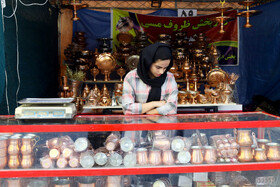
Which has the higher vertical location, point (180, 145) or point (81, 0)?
point (81, 0)

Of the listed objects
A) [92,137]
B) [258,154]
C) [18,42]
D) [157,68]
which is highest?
[18,42]

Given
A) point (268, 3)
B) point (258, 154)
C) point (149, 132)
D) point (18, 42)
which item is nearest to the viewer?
point (149, 132)

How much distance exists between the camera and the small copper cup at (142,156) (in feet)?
5.39

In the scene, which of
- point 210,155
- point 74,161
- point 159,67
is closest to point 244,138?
point 210,155

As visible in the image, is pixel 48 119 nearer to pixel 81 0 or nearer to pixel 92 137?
pixel 92 137

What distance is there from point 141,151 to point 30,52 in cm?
267

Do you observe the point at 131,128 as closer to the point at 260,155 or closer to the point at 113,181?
the point at 113,181

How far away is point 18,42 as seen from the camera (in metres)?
3.21

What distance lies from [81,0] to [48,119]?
4.35m

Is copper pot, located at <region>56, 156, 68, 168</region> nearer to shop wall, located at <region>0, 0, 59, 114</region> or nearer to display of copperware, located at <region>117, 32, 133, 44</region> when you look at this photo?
shop wall, located at <region>0, 0, 59, 114</region>

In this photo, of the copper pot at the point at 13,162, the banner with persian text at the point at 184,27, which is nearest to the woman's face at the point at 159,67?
the copper pot at the point at 13,162

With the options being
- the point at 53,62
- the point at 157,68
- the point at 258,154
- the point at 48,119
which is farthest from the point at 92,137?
the point at 53,62

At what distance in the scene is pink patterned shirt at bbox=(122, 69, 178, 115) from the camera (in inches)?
82.8

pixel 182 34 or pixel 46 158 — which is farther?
pixel 182 34
